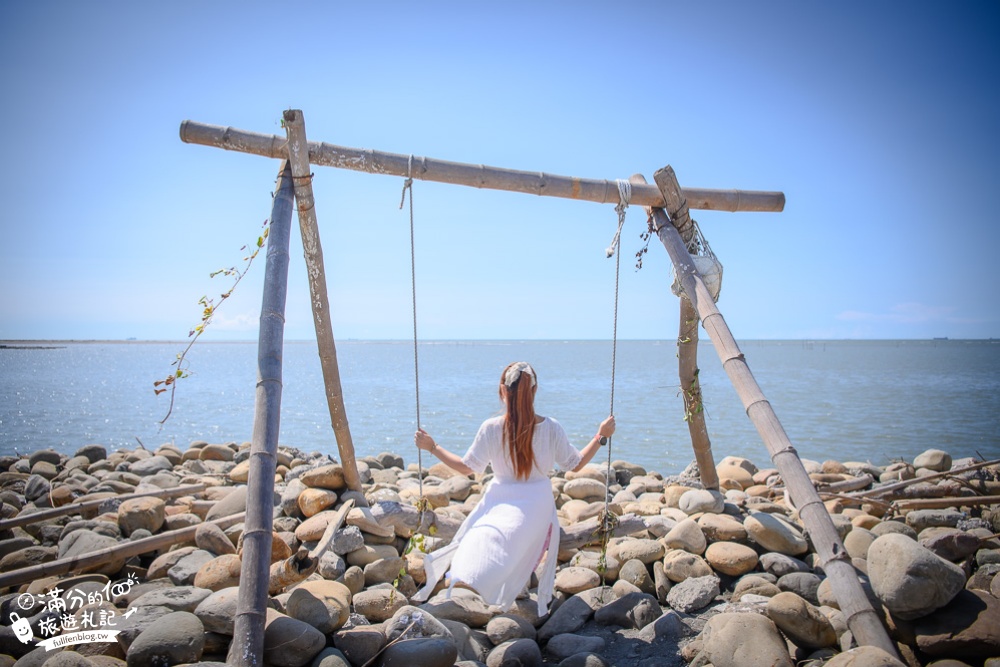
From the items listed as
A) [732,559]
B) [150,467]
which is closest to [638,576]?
[732,559]

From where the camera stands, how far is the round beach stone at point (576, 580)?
165 inches

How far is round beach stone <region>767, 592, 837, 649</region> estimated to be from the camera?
3221mm

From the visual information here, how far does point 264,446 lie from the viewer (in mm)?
3207

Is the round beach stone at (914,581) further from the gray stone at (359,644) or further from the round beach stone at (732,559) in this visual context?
the gray stone at (359,644)

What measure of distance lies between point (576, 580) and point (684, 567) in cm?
83

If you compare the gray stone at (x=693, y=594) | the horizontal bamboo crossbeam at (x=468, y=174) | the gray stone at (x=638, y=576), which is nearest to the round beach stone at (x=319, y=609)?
the gray stone at (x=638, y=576)

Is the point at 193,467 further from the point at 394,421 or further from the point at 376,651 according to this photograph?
the point at 394,421

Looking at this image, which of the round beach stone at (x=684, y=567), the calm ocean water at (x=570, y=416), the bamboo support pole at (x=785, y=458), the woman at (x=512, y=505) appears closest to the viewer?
the bamboo support pole at (x=785, y=458)

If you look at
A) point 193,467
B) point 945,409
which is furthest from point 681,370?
point 945,409

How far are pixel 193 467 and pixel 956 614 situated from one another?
28.3 feet

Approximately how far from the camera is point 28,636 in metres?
3.25

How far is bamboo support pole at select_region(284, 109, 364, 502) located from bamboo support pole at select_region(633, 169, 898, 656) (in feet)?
9.07

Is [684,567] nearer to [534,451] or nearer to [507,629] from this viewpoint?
[507,629]

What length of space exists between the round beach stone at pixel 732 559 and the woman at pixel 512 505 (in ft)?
5.27
